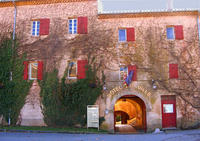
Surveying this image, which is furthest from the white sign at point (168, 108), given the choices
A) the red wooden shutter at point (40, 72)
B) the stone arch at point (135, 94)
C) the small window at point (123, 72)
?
the red wooden shutter at point (40, 72)

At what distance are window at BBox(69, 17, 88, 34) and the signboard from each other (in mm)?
5350

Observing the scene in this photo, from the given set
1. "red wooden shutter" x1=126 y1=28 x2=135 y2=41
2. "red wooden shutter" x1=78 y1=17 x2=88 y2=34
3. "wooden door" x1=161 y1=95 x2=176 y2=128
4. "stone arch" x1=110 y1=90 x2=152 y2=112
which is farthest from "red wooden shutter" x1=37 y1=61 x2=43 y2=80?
"wooden door" x1=161 y1=95 x2=176 y2=128

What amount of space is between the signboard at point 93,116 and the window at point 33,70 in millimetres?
4179

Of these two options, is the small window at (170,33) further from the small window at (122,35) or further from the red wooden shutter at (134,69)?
the red wooden shutter at (134,69)

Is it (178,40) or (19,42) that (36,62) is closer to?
(19,42)

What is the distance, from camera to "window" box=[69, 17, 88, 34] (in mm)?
14812

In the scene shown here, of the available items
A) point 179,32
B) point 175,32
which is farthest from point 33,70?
point 179,32

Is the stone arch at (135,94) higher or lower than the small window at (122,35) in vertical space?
lower

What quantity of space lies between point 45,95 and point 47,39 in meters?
4.02

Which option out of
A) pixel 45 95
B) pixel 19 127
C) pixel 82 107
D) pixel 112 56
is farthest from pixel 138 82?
pixel 19 127

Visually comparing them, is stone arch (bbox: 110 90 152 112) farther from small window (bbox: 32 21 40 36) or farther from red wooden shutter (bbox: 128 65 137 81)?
small window (bbox: 32 21 40 36)

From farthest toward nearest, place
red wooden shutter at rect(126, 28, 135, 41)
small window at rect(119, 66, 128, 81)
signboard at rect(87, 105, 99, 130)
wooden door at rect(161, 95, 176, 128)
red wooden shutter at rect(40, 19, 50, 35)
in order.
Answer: red wooden shutter at rect(40, 19, 50, 35)
red wooden shutter at rect(126, 28, 135, 41)
small window at rect(119, 66, 128, 81)
wooden door at rect(161, 95, 176, 128)
signboard at rect(87, 105, 99, 130)

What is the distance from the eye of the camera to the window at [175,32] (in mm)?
14539

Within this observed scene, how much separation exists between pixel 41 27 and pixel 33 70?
317cm
